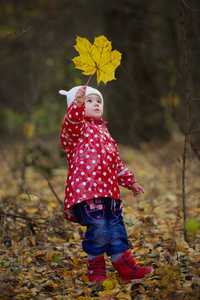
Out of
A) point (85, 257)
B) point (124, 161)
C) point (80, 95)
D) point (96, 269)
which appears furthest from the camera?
point (124, 161)

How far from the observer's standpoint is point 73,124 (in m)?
2.62

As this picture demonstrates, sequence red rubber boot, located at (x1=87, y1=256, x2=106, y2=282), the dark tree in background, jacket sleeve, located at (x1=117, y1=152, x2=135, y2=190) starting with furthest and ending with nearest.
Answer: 1. the dark tree in background
2. jacket sleeve, located at (x1=117, y1=152, x2=135, y2=190)
3. red rubber boot, located at (x1=87, y1=256, x2=106, y2=282)

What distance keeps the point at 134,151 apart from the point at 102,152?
702cm

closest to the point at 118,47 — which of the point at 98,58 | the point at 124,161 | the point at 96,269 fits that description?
the point at 124,161

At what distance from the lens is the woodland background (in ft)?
8.73

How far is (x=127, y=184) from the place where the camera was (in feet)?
9.81

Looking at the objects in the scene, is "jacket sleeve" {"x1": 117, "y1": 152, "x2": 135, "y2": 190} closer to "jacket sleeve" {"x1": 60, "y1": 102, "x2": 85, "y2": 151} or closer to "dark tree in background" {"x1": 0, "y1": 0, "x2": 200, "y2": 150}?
"jacket sleeve" {"x1": 60, "y1": 102, "x2": 85, "y2": 151}

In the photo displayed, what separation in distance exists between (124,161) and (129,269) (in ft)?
10.6

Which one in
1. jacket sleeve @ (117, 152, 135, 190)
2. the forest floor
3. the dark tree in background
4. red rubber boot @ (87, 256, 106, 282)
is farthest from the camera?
the dark tree in background

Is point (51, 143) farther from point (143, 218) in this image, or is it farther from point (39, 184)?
point (143, 218)

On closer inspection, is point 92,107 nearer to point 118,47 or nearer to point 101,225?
point 101,225

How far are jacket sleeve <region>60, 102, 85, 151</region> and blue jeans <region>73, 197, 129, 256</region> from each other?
494mm

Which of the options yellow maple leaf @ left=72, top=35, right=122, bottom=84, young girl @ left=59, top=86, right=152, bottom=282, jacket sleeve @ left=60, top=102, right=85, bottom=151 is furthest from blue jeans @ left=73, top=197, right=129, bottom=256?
yellow maple leaf @ left=72, top=35, right=122, bottom=84

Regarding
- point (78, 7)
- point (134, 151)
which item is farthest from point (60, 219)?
point (78, 7)
